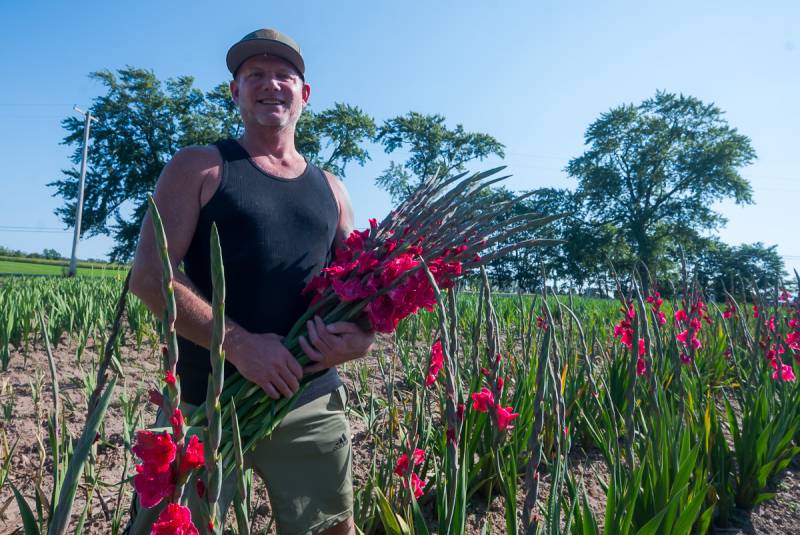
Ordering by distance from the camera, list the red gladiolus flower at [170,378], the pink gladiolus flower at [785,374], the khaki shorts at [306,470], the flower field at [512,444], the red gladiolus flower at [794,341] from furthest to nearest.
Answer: the red gladiolus flower at [794,341] → the pink gladiolus flower at [785,374] → the khaki shorts at [306,470] → the flower field at [512,444] → the red gladiolus flower at [170,378]

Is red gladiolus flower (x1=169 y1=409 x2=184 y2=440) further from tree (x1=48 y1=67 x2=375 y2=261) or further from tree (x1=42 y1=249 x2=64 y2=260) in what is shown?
tree (x1=42 y1=249 x2=64 y2=260)

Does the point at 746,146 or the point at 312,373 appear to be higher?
the point at 746,146

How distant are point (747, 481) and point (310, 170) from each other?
220cm

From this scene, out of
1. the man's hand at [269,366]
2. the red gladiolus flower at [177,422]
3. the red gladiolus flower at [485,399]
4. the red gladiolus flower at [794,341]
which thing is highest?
the red gladiolus flower at [794,341]

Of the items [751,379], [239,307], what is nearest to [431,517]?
[239,307]

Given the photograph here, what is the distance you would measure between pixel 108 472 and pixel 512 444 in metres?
1.80

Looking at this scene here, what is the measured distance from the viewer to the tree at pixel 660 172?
31859mm

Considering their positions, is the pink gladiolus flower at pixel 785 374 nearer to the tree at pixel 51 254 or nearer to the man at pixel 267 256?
the man at pixel 267 256

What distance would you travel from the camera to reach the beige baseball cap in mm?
1658

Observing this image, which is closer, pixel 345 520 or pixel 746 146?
pixel 345 520

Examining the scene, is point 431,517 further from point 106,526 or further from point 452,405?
point 452,405

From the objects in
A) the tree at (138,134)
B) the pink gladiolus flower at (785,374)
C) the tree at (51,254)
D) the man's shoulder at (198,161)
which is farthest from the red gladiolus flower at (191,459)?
the tree at (51,254)

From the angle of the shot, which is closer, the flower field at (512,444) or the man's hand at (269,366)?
the flower field at (512,444)

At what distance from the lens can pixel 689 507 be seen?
1282mm
